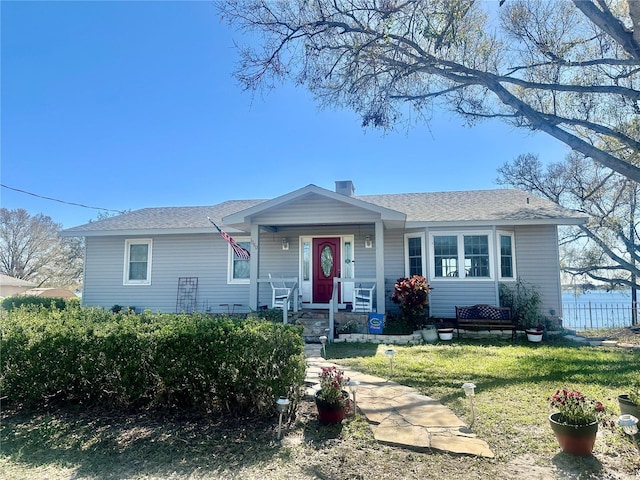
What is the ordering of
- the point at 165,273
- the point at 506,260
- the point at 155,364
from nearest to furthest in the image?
the point at 155,364 < the point at 506,260 < the point at 165,273

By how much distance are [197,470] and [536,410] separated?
356 centimetres

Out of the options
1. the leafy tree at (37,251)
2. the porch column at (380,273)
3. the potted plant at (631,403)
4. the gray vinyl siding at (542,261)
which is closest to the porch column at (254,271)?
the porch column at (380,273)

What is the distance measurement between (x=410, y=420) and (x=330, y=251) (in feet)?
25.8

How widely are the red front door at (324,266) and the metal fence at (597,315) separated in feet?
29.5

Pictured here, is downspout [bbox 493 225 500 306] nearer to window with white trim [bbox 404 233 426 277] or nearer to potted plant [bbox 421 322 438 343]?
window with white trim [bbox 404 233 426 277]

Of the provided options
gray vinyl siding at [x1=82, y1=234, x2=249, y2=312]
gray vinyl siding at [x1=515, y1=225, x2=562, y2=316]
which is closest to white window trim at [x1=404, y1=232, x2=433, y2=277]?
gray vinyl siding at [x1=515, y1=225, x2=562, y2=316]

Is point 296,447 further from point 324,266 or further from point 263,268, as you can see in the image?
point 263,268

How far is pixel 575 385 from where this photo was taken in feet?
16.8

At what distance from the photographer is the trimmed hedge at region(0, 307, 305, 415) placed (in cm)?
395

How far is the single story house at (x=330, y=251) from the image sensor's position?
1002 cm

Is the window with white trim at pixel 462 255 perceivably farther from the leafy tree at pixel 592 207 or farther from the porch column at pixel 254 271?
the leafy tree at pixel 592 207

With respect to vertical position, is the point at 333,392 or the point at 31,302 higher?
the point at 31,302

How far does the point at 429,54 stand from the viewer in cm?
709

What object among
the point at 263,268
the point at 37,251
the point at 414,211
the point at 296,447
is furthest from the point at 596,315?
the point at 37,251
